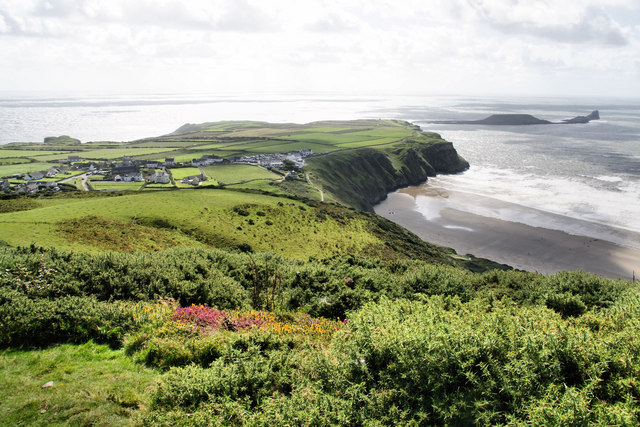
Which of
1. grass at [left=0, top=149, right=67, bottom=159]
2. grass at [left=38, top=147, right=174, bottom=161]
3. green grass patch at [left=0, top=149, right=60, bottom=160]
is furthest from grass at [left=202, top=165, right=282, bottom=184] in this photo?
grass at [left=0, top=149, right=67, bottom=159]

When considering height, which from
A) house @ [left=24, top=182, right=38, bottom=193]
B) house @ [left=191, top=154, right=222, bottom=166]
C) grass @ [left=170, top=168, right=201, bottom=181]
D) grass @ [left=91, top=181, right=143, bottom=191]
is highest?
house @ [left=191, top=154, right=222, bottom=166]

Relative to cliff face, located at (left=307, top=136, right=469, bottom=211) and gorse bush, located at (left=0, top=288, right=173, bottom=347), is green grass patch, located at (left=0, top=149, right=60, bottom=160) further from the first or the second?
gorse bush, located at (left=0, top=288, right=173, bottom=347)

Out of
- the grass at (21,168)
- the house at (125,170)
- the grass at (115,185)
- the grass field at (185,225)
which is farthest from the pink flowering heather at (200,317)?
the grass at (21,168)

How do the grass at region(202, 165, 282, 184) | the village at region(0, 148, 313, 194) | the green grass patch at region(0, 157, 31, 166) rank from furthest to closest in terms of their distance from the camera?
the green grass patch at region(0, 157, 31, 166) < the grass at region(202, 165, 282, 184) < the village at region(0, 148, 313, 194)

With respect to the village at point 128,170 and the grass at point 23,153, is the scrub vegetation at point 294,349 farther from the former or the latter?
the grass at point 23,153

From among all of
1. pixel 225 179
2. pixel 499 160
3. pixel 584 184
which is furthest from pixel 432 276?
pixel 499 160

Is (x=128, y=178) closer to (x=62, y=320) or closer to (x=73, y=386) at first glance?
(x=62, y=320)

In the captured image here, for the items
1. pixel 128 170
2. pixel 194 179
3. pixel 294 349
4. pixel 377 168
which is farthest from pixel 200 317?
pixel 377 168

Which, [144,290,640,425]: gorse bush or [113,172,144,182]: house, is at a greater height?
[113,172,144,182]: house
